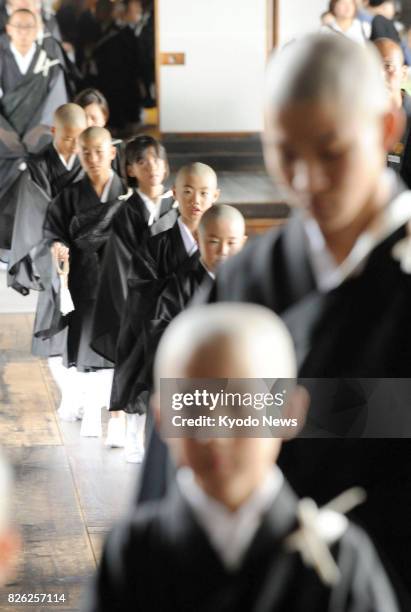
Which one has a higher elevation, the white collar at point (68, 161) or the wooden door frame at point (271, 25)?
the white collar at point (68, 161)

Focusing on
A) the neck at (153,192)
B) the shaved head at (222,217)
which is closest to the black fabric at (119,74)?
the neck at (153,192)

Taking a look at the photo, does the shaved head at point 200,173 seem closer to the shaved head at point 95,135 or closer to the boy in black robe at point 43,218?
the shaved head at point 95,135

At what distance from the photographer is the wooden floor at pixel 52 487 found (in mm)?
4238

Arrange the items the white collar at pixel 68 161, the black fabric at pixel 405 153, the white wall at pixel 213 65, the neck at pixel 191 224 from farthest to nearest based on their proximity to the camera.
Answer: the white wall at pixel 213 65 → the white collar at pixel 68 161 → the neck at pixel 191 224 → the black fabric at pixel 405 153

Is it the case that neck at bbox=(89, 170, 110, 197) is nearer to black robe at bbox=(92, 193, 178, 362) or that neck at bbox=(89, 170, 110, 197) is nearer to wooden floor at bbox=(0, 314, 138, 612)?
black robe at bbox=(92, 193, 178, 362)

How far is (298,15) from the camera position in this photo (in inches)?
407

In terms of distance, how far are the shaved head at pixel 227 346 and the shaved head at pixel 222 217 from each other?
214 cm

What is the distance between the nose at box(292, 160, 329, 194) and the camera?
1.15 metres

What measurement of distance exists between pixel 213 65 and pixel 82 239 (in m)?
4.99

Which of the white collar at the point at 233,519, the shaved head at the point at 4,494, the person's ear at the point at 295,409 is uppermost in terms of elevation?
the shaved head at the point at 4,494

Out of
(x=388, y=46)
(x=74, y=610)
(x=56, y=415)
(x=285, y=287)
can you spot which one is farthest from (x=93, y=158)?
(x=285, y=287)

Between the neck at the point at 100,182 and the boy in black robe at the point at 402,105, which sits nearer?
the boy in black robe at the point at 402,105

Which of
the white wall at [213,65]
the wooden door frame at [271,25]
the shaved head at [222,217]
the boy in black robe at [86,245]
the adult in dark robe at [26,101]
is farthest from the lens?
the white wall at [213,65]

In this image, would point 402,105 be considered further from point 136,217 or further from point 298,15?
point 298,15
